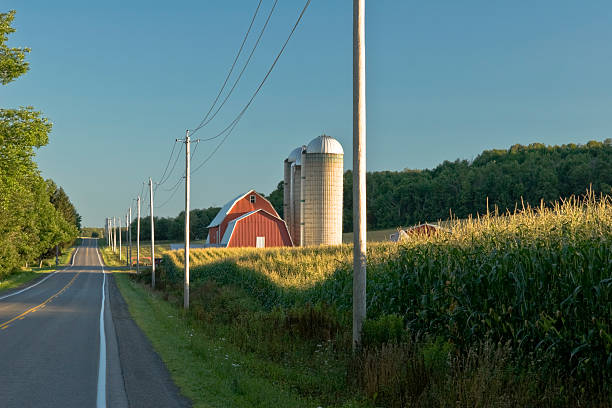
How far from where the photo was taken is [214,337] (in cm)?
1630

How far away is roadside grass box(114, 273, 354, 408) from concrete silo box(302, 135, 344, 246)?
90.2 feet

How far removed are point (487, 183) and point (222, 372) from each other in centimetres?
6762

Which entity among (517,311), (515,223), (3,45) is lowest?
(517,311)

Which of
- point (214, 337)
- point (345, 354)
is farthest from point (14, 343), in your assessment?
point (345, 354)

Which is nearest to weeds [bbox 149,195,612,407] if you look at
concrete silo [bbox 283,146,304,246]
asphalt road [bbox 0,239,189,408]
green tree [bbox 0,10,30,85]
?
asphalt road [bbox 0,239,189,408]

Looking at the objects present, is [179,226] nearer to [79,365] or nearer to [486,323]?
[79,365]

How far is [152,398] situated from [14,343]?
27.0 feet

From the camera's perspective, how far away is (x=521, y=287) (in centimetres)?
835

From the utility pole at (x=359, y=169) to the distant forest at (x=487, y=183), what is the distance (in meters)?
43.6

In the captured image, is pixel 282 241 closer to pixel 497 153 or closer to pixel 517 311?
pixel 517 311

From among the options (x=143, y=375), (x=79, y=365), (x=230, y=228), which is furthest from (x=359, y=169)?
(x=230, y=228)

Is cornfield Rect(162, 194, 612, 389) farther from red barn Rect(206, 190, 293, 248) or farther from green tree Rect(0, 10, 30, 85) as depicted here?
red barn Rect(206, 190, 293, 248)

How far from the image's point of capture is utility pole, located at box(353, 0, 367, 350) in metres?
10.8

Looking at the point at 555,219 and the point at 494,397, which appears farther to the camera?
the point at 555,219
